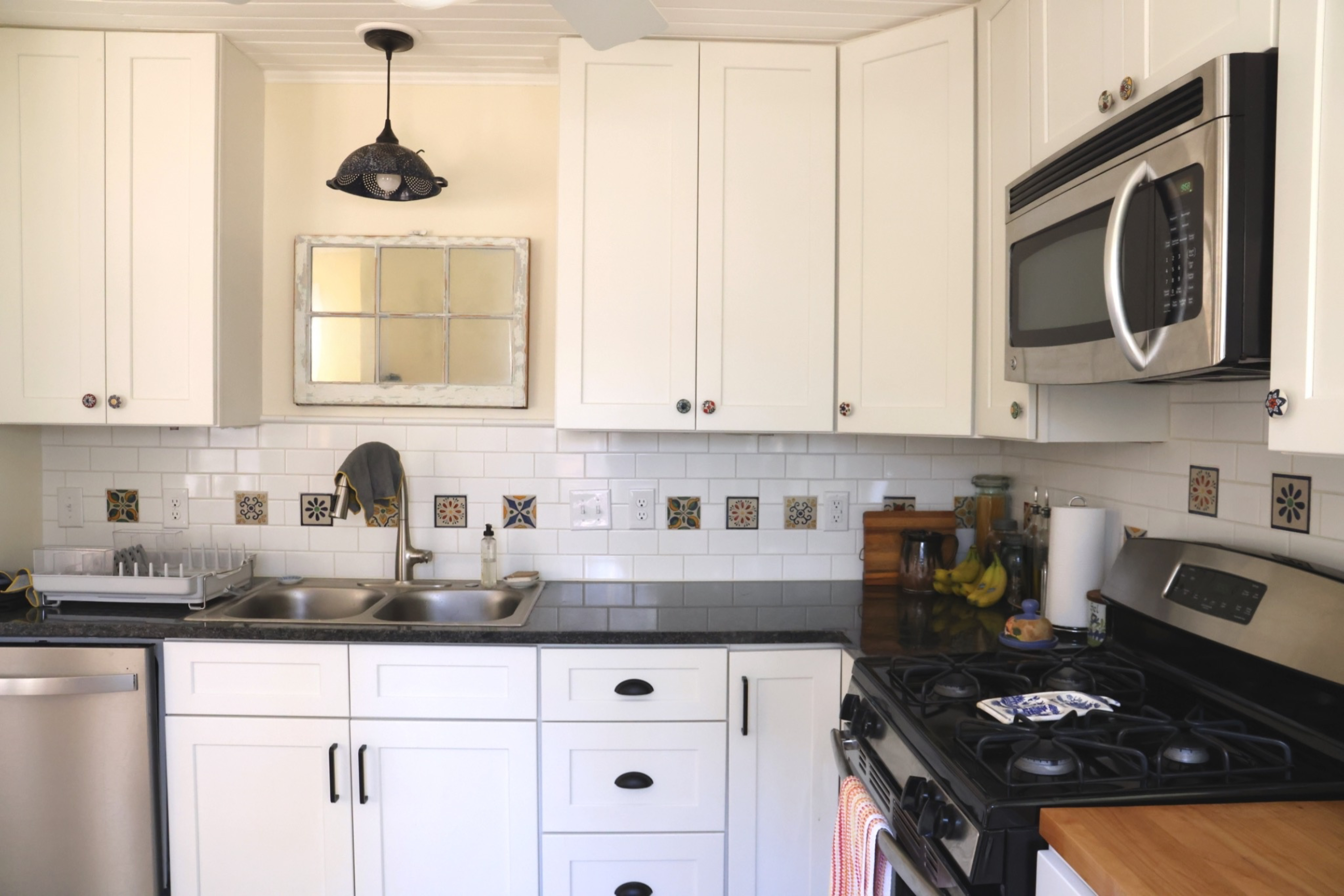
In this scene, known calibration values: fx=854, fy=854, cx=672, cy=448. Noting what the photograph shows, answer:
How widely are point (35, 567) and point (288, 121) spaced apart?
151 cm

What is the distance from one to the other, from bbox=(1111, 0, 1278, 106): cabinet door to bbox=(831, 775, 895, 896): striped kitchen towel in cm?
128

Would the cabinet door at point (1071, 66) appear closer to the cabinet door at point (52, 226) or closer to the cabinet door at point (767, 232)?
the cabinet door at point (767, 232)

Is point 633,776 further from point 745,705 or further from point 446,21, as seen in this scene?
point 446,21

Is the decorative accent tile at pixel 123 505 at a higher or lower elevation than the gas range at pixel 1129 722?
higher

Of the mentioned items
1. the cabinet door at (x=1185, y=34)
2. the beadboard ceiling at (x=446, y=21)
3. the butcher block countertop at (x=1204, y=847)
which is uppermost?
the beadboard ceiling at (x=446, y=21)

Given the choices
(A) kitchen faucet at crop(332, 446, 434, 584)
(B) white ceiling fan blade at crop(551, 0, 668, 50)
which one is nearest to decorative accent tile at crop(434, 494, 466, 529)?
(A) kitchen faucet at crop(332, 446, 434, 584)

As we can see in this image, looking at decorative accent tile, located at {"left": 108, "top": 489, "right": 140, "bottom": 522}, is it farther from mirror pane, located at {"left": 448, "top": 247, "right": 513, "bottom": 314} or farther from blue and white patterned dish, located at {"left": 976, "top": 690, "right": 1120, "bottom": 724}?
blue and white patterned dish, located at {"left": 976, "top": 690, "right": 1120, "bottom": 724}

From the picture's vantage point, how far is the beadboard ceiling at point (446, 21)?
7.09 ft

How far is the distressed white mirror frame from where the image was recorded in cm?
265

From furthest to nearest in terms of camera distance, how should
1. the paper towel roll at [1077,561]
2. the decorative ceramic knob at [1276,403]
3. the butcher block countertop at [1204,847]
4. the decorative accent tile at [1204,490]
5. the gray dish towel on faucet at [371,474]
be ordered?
the gray dish towel on faucet at [371,474], the paper towel roll at [1077,561], the decorative accent tile at [1204,490], the decorative ceramic knob at [1276,403], the butcher block countertop at [1204,847]

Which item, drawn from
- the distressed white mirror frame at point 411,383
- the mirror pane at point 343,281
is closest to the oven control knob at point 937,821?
the distressed white mirror frame at point 411,383

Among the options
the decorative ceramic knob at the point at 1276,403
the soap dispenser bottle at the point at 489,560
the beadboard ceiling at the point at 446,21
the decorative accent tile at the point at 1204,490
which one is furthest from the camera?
the soap dispenser bottle at the point at 489,560

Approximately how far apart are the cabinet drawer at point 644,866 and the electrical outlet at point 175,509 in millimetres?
1534

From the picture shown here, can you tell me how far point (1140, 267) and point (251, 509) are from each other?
2.50m
